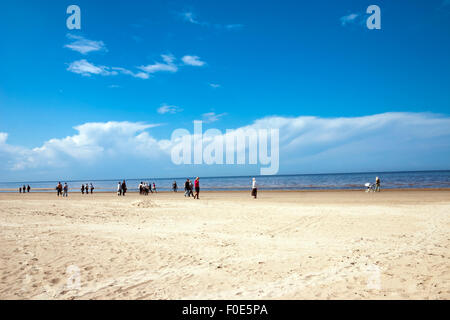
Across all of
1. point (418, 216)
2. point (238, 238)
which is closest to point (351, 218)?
point (418, 216)

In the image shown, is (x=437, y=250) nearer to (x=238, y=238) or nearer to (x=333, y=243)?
(x=333, y=243)

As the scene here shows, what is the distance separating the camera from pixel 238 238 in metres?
9.97

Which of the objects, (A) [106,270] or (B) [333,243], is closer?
(A) [106,270]
